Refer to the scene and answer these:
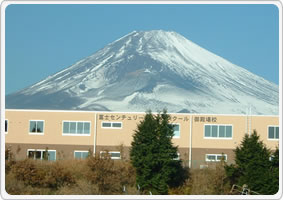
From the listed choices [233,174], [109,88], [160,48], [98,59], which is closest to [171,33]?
[160,48]

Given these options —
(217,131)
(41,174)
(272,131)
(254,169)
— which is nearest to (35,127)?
(217,131)

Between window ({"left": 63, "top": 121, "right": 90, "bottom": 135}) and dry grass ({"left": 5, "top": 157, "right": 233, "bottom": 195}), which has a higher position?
window ({"left": 63, "top": 121, "right": 90, "bottom": 135})

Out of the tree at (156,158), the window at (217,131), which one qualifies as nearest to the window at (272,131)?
the window at (217,131)

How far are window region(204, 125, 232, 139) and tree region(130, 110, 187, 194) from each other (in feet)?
20.2

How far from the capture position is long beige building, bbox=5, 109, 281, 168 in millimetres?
25109

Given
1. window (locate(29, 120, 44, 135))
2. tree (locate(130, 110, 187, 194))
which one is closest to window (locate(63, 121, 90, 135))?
window (locate(29, 120, 44, 135))

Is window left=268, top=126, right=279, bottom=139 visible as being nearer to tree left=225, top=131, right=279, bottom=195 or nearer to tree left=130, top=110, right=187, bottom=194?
tree left=225, top=131, right=279, bottom=195

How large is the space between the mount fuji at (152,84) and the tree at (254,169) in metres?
53.5

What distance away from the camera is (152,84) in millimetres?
89188

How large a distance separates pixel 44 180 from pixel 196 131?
10.5m

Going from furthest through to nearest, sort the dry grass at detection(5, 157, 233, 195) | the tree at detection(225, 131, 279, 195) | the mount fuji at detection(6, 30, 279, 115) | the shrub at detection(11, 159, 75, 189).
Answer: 1. the mount fuji at detection(6, 30, 279, 115)
2. the tree at detection(225, 131, 279, 195)
3. the shrub at detection(11, 159, 75, 189)
4. the dry grass at detection(5, 157, 233, 195)

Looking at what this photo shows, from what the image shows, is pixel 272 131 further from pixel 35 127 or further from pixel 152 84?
pixel 152 84

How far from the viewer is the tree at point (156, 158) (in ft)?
58.4

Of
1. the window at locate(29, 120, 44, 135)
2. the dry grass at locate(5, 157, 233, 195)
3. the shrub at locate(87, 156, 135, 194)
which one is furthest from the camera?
the window at locate(29, 120, 44, 135)
